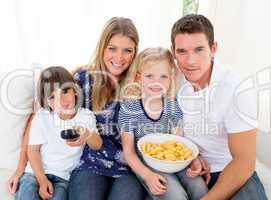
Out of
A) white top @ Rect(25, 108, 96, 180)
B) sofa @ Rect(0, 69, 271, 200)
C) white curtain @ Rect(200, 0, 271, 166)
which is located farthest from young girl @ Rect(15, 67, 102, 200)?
white curtain @ Rect(200, 0, 271, 166)

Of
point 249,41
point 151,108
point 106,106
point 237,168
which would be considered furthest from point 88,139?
point 249,41

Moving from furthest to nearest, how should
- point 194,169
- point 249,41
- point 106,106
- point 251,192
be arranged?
point 249,41 → point 106,106 → point 194,169 → point 251,192

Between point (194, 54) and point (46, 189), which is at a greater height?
point (194, 54)

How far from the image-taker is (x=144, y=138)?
139 cm

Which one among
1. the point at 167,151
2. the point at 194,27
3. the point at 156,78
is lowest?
the point at 167,151

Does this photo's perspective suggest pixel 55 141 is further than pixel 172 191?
Yes

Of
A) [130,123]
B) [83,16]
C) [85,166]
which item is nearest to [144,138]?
[130,123]

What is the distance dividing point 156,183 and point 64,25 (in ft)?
3.39

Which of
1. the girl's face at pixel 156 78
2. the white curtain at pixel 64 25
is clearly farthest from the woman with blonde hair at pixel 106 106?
the white curtain at pixel 64 25

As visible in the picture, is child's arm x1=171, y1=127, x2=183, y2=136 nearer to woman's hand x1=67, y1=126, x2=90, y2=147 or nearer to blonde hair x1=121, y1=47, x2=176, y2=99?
blonde hair x1=121, y1=47, x2=176, y2=99

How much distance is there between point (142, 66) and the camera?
4.68 ft

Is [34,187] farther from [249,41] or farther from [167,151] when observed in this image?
[249,41]

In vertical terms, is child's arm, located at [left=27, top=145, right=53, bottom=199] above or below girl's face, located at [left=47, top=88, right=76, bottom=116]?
below

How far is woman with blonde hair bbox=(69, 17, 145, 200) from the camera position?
1.37m
